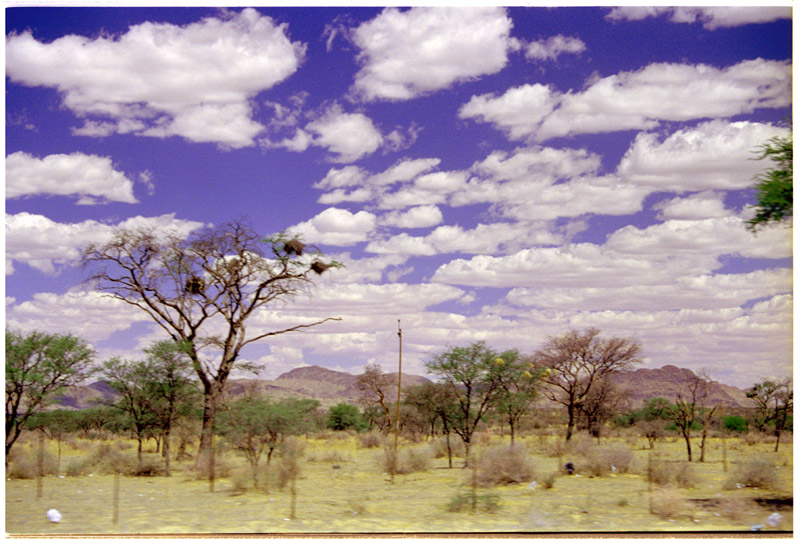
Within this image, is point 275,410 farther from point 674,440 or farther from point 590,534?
point 674,440

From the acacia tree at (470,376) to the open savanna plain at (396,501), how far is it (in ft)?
10.1

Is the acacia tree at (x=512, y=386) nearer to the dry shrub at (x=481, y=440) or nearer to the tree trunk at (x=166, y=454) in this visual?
the dry shrub at (x=481, y=440)

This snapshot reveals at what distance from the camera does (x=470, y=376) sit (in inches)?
933

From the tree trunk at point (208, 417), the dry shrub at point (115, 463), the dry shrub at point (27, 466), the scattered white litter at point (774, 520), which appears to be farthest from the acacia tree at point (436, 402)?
the scattered white litter at point (774, 520)

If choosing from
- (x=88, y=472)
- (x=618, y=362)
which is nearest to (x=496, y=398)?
(x=618, y=362)

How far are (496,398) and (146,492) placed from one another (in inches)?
485

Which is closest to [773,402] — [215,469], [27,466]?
[215,469]

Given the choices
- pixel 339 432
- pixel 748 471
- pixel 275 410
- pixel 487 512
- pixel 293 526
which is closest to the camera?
pixel 293 526

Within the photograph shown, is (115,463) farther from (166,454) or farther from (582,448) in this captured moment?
(582,448)

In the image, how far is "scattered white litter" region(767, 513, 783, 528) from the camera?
10812 millimetres

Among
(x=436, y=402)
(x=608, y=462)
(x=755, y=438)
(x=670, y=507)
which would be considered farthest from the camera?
(x=755, y=438)

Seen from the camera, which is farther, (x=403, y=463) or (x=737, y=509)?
(x=403, y=463)

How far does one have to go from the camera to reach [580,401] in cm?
3247

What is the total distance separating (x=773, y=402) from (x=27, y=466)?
3138cm
